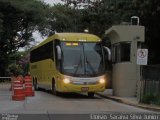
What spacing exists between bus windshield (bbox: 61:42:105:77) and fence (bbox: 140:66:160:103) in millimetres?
2524

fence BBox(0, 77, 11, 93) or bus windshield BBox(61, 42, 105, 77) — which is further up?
bus windshield BBox(61, 42, 105, 77)

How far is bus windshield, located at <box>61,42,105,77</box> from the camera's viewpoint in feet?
91.5

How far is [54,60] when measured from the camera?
2964cm

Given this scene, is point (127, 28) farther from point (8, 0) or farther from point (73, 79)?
point (8, 0)

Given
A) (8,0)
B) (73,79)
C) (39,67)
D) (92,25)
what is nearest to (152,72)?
(73,79)

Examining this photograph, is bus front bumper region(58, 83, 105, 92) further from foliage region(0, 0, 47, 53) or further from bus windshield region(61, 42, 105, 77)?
foliage region(0, 0, 47, 53)

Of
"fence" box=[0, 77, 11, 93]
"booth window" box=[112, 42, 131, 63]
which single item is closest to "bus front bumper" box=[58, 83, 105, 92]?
"booth window" box=[112, 42, 131, 63]

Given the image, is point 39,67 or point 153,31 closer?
point 39,67

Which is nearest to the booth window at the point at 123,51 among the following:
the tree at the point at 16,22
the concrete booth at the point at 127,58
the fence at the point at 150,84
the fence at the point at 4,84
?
the concrete booth at the point at 127,58

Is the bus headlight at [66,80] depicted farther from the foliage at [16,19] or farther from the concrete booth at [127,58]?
the foliage at [16,19]

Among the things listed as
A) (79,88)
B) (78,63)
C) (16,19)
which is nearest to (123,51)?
(78,63)

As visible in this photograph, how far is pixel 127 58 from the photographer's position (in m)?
29.2

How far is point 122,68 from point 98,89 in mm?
1978

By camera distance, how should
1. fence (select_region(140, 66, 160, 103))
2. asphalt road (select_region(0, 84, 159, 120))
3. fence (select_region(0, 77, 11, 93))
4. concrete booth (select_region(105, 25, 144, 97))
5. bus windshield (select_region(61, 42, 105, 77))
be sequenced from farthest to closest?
fence (select_region(0, 77, 11, 93)) < concrete booth (select_region(105, 25, 144, 97)) < bus windshield (select_region(61, 42, 105, 77)) < fence (select_region(140, 66, 160, 103)) < asphalt road (select_region(0, 84, 159, 120))
